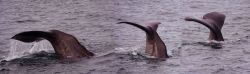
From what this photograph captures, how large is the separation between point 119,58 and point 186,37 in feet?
15.4

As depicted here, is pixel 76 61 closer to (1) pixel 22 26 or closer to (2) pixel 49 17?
(1) pixel 22 26

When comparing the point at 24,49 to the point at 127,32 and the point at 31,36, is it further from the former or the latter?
the point at 127,32

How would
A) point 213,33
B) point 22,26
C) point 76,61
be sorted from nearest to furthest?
1. point 76,61
2. point 213,33
3. point 22,26

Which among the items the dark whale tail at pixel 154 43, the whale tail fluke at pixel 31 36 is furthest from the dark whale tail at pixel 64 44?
the dark whale tail at pixel 154 43

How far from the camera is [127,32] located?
20.7 metres

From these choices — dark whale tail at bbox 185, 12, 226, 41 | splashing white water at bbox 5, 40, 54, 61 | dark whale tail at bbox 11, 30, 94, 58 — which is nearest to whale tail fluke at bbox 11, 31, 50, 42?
dark whale tail at bbox 11, 30, 94, 58

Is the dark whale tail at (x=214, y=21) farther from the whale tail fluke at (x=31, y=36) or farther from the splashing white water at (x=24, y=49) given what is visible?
the whale tail fluke at (x=31, y=36)

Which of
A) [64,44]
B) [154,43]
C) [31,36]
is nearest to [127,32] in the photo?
[154,43]

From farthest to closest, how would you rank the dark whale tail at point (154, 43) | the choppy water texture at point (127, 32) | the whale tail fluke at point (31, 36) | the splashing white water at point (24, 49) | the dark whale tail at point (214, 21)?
1. the dark whale tail at point (214, 21)
2. the splashing white water at point (24, 49)
3. the dark whale tail at point (154, 43)
4. the choppy water texture at point (127, 32)
5. the whale tail fluke at point (31, 36)

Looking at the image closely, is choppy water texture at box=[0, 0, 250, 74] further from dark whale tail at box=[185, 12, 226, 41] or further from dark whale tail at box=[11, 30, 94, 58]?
dark whale tail at box=[185, 12, 226, 41]

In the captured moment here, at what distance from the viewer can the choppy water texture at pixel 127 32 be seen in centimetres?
1469

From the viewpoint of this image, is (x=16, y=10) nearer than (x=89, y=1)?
Yes

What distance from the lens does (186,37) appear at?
19.7 m

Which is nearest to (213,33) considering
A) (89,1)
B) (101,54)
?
(101,54)
